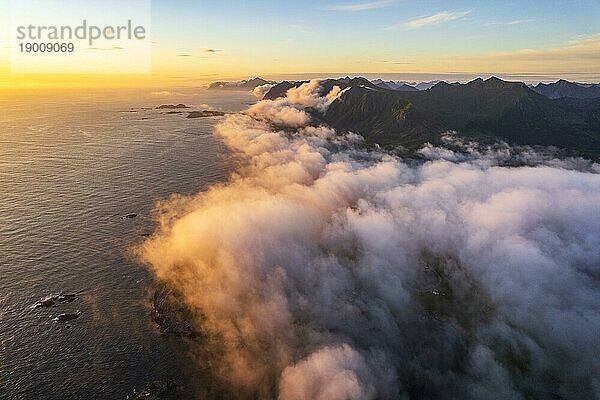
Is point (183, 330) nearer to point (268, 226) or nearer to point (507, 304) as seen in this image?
point (268, 226)

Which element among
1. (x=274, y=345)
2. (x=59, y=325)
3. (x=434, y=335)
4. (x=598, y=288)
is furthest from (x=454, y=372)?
(x=59, y=325)

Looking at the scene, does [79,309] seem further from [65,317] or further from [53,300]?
[53,300]

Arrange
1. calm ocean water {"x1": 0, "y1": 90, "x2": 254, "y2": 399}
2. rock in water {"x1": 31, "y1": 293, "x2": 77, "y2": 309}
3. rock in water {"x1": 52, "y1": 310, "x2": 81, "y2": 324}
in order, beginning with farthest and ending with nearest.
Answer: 1. rock in water {"x1": 31, "y1": 293, "x2": 77, "y2": 309}
2. rock in water {"x1": 52, "y1": 310, "x2": 81, "y2": 324}
3. calm ocean water {"x1": 0, "y1": 90, "x2": 254, "y2": 399}

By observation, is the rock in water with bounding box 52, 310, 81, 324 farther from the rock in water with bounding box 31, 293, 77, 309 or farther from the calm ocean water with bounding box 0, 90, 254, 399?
the rock in water with bounding box 31, 293, 77, 309

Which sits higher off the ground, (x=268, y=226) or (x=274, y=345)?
(x=268, y=226)

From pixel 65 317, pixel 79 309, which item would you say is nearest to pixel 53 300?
pixel 79 309

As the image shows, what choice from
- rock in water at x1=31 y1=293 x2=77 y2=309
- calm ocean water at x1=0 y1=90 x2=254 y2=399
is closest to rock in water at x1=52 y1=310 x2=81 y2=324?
calm ocean water at x1=0 y1=90 x2=254 y2=399

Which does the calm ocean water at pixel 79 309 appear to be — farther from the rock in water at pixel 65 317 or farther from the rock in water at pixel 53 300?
the rock in water at pixel 53 300

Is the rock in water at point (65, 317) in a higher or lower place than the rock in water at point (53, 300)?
lower

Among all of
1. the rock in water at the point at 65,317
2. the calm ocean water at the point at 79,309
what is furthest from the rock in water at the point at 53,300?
the rock in water at the point at 65,317

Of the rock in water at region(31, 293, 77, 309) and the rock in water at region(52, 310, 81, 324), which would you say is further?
the rock in water at region(31, 293, 77, 309)

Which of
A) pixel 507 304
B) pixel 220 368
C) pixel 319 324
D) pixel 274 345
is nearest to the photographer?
pixel 220 368
